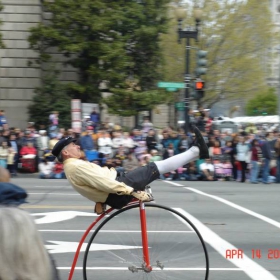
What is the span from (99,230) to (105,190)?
409 millimetres

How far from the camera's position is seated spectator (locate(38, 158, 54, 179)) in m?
23.7

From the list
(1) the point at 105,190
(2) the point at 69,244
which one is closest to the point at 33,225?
(1) the point at 105,190

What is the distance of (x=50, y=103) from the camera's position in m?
32.5

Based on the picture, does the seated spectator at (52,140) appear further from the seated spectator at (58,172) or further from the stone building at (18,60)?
the stone building at (18,60)

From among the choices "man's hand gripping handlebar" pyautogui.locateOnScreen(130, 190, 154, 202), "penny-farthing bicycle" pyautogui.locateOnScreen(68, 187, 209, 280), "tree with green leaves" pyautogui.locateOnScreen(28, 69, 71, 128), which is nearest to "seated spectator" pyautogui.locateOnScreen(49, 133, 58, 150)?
"tree with green leaves" pyautogui.locateOnScreen(28, 69, 71, 128)

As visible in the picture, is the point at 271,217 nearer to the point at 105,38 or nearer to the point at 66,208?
the point at 66,208

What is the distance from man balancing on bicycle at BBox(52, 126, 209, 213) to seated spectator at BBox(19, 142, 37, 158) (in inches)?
722

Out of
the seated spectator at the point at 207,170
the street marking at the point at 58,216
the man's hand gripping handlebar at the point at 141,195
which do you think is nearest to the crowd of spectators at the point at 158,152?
the seated spectator at the point at 207,170

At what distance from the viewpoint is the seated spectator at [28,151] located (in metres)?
24.7

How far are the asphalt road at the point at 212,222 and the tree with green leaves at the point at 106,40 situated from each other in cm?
1300

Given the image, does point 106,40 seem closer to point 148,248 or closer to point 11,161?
point 11,161

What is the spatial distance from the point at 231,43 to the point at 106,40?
533 inches

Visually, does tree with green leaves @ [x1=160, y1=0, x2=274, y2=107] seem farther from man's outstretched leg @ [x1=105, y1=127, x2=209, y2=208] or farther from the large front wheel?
man's outstretched leg @ [x1=105, y1=127, x2=209, y2=208]

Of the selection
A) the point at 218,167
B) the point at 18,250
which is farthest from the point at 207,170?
the point at 18,250
